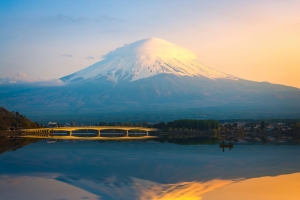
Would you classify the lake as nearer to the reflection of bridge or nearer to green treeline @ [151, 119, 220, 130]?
the reflection of bridge

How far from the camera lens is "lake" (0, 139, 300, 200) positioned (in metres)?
15.6

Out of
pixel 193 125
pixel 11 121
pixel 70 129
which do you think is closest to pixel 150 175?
pixel 70 129

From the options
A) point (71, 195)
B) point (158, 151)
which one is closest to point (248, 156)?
point (158, 151)

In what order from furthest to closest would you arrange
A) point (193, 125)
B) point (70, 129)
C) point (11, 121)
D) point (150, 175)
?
1. point (193, 125)
2. point (11, 121)
3. point (70, 129)
4. point (150, 175)

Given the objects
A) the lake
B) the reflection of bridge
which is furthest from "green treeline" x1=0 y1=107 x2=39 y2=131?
the lake

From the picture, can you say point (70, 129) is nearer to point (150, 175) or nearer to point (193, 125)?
point (193, 125)

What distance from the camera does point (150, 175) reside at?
1947 centimetres

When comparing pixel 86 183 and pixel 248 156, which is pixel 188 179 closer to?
pixel 86 183

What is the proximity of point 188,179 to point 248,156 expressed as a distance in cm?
897

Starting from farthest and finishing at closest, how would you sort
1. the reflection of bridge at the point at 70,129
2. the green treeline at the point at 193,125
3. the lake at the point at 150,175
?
the green treeline at the point at 193,125 < the reflection of bridge at the point at 70,129 < the lake at the point at 150,175

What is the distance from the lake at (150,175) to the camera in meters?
15.6

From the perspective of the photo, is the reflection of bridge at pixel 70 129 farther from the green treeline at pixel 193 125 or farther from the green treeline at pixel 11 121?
the green treeline at pixel 193 125

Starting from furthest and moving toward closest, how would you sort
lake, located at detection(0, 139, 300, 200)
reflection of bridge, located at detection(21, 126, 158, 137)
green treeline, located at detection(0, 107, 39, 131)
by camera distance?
green treeline, located at detection(0, 107, 39, 131)
reflection of bridge, located at detection(21, 126, 158, 137)
lake, located at detection(0, 139, 300, 200)

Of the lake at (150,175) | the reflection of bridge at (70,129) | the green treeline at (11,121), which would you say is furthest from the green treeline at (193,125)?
the lake at (150,175)
